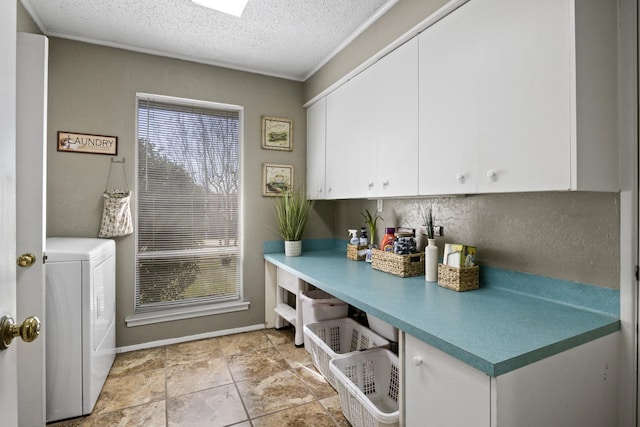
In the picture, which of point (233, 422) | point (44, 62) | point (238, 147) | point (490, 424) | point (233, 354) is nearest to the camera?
point (490, 424)

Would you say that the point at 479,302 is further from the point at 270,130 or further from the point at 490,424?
the point at 270,130

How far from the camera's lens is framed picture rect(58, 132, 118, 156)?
2373 mm

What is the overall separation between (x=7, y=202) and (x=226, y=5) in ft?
5.93

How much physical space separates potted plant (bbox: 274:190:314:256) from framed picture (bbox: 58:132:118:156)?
4.53 ft

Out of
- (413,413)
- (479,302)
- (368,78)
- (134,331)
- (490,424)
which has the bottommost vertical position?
(134,331)

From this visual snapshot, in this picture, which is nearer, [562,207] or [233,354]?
[562,207]

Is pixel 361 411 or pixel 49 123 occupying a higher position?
pixel 49 123

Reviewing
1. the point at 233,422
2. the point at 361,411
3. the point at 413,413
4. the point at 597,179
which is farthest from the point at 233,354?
the point at 597,179

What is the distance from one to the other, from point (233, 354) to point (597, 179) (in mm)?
2495

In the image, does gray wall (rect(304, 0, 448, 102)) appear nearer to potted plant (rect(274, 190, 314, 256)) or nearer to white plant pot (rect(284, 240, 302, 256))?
potted plant (rect(274, 190, 314, 256))

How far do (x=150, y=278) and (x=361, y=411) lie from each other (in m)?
2.06

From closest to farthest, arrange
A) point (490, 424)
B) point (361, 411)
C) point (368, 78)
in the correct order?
point (490, 424) < point (361, 411) < point (368, 78)

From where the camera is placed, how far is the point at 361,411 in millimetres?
1432

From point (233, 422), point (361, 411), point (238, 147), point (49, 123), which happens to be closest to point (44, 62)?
point (49, 123)
